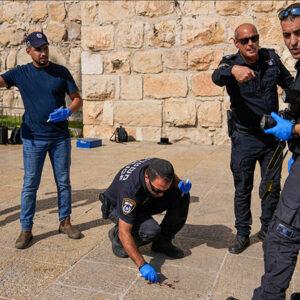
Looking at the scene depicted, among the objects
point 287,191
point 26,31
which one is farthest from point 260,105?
point 26,31

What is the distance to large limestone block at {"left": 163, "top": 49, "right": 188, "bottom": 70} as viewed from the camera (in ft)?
26.3

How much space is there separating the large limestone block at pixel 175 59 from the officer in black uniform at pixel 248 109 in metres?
4.74

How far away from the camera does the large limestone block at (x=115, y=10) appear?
8.20 m

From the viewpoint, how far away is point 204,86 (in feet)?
26.1

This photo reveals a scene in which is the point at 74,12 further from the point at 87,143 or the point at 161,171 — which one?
the point at 161,171

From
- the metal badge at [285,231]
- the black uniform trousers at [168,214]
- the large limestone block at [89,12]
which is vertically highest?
the large limestone block at [89,12]

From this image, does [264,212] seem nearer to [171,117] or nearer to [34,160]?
[34,160]

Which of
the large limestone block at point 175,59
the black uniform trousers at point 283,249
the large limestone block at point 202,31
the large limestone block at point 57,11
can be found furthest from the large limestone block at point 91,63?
the black uniform trousers at point 283,249

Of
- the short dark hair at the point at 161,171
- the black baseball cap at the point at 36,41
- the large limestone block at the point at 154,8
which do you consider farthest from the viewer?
the large limestone block at the point at 154,8

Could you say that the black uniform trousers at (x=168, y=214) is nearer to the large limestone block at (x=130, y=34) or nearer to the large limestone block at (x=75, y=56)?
the large limestone block at (x=130, y=34)

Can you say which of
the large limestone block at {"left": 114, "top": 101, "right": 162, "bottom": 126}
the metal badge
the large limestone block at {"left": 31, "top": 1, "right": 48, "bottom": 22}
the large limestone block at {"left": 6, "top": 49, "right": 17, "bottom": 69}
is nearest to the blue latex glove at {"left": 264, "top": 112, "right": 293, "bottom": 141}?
the metal badge

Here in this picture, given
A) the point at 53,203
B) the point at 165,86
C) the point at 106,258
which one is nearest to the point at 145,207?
the point at 106,258

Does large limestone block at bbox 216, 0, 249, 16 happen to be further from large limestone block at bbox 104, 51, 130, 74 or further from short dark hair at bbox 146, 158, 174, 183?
short dark hair at bbox 146, 158, 174, 183

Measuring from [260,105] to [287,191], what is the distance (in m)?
1.21
